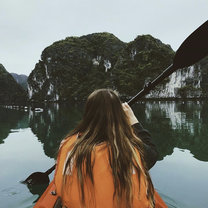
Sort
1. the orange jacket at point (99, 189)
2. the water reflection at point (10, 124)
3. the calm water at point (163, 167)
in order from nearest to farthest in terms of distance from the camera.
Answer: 1. the orange jacket at point (99, 189)
2. the calm water at point (163, 167)
3. the water reflection at point (10, 124)

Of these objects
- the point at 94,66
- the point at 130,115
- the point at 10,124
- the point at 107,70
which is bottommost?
the point at 10,124

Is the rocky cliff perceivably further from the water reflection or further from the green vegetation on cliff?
the water reflection

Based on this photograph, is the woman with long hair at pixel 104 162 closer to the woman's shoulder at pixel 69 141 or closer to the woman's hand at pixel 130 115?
the woman's shoulder at pixel 69 141

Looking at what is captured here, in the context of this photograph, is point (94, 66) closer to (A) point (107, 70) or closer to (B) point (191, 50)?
(A) point (107, 70)

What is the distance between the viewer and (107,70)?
108625 millimetres

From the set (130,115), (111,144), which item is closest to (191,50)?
(130,115)

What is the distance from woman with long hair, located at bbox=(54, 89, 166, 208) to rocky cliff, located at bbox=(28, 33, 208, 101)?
7724 centimetres

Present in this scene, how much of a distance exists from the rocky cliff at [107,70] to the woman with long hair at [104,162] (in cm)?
7724

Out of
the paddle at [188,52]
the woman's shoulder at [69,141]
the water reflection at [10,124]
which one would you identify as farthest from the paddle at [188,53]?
the water reflection at [10,124]

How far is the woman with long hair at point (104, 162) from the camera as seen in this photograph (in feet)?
4.17

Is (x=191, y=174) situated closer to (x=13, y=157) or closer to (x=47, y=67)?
(x=13, y=157)

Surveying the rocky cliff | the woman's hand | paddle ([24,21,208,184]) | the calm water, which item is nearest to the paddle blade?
paddle ([24,21,208,184])

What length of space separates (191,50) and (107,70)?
355ft

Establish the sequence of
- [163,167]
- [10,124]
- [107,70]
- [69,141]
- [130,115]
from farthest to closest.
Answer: [107,70] → [10,124] → [163,167] → [130,115] → [69,141]
